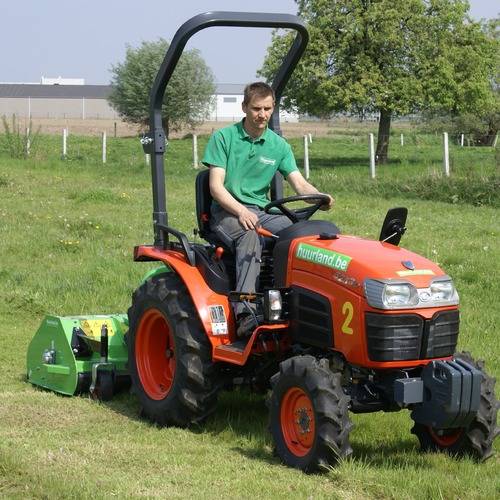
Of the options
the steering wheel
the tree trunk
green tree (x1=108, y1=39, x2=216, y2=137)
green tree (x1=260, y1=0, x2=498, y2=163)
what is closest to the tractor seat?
the steering wheel

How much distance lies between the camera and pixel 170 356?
19.2 ft

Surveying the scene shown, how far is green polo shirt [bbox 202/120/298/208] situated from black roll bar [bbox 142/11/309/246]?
39cm

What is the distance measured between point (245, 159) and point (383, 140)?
2504cm

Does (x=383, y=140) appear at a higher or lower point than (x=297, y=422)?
higher

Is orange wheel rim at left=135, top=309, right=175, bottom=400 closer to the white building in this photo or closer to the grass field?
the grass field

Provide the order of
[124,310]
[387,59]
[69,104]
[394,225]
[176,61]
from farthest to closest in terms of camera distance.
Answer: [69,104]
[387,59]
[124,310]
[176,61]
[394,225]

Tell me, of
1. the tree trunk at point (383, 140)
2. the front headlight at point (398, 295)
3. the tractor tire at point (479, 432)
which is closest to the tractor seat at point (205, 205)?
the front headlight at point (398, 295)

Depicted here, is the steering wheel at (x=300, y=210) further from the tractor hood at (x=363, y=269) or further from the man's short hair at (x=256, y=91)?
the man's short hair at (x=256, y=91)

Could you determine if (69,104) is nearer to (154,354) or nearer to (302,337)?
(154,354)

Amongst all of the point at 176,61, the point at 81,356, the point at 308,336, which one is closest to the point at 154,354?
the point at 81,356

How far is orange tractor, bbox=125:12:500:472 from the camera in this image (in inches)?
174

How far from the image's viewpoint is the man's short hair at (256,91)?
5.43 meters

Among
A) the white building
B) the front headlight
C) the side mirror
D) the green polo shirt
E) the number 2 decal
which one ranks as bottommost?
the number 2 decal

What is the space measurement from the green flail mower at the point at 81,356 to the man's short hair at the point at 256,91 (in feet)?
6.06
